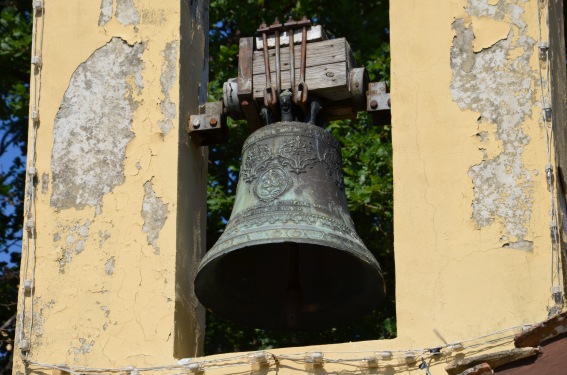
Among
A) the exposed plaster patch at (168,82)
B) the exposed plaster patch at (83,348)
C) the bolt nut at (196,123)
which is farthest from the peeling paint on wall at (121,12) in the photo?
the exposed plaster patch at (83,348)

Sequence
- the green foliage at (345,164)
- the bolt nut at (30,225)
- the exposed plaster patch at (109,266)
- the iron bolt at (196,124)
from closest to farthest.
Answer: the exposed plaster patch at (109,266) < the bolt nut at (30,225) < the iron bolt at (196,124) < the green foliage at (345,164)

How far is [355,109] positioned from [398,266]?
836mm

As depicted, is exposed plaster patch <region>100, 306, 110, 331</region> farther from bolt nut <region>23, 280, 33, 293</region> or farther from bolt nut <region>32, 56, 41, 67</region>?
bolt nut <region>32, 56, 41, 67</region>

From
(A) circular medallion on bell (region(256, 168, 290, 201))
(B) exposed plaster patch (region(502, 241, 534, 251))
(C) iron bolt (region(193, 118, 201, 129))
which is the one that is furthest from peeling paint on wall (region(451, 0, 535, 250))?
(C) iron bolt (region(193, 118, 201, 129))

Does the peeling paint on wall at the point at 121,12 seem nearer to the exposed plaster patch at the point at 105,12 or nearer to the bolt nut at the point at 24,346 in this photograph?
the exposed plaster patch at the point at 105,12

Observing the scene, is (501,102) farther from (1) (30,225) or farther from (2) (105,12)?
(1) (30,225)

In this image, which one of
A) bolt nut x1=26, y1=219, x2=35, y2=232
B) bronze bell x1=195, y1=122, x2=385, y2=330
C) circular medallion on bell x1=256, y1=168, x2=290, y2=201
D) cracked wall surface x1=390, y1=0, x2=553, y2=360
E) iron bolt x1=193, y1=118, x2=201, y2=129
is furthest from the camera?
iron bolt x1=193, y1=118, x2=201, y2=129

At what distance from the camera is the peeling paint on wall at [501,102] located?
604 centimetres

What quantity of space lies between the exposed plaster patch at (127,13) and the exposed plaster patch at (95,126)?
0.09 m

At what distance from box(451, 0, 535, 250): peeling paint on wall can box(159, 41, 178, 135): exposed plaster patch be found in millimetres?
1087

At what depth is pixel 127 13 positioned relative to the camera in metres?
6.86

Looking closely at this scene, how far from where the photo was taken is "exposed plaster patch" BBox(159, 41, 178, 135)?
6605 millimetres

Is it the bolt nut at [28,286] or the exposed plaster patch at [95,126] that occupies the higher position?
the exposed plaster patch at [95,126]

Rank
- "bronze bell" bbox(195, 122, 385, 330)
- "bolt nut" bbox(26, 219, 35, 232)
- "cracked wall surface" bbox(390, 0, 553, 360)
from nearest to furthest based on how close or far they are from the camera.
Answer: "cracked wall surface" bbox(390, 0, 553, 360), "bronze bell" bbox(195, 122, 385, 330), "bolt nut" bbox(26, 219, 35, 232)
